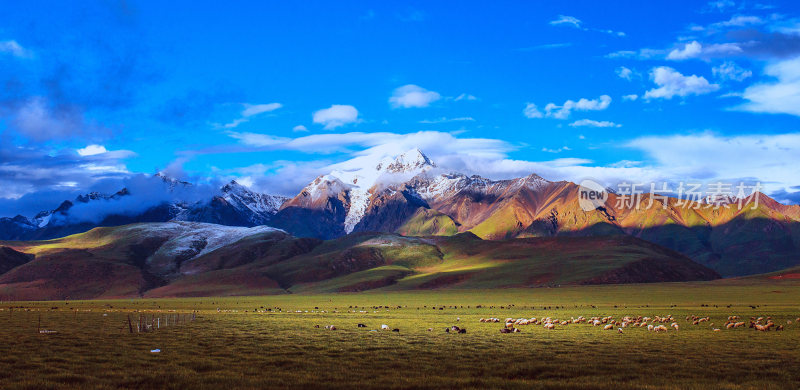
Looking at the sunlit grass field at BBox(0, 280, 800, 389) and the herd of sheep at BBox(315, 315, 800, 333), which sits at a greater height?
the sunlit grass field at BBox(0, 280, 800, 389)

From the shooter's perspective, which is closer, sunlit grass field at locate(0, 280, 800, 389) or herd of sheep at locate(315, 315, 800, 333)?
sunlit grass field at locate(0, 280, 800, 389)

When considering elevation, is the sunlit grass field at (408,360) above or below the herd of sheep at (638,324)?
above

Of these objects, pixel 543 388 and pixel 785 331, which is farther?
pixel 785 331

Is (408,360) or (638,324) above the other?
(408,360)

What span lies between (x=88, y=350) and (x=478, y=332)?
26394 mm

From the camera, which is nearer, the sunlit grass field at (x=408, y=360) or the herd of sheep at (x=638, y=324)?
the sunlit grass field at (x=408, y=360)

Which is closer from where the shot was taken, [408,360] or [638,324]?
[408,360]

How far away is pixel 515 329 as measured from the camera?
45406 mm

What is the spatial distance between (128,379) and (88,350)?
39.7 ft

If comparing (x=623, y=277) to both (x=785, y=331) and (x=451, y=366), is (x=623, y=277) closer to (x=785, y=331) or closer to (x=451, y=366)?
(x=785, y=331)

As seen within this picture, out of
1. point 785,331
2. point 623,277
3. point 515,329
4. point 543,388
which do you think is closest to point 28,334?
point 515,329

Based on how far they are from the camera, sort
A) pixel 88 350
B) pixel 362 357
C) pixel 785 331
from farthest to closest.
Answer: pixel 785 331, pixel 88 350, pixel 362 357

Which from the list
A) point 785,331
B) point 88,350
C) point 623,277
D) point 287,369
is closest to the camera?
point 287,369

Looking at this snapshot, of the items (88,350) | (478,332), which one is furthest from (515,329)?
(88,350)
